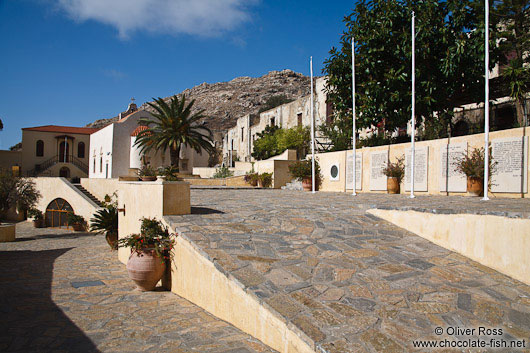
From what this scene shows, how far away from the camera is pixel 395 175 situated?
43.3 ft

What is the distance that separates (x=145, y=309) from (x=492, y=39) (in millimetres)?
15593

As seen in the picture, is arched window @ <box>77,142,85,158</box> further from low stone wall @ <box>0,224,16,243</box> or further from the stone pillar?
the stone pillar

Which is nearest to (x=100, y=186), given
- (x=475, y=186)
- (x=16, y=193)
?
(x=16, y=193)

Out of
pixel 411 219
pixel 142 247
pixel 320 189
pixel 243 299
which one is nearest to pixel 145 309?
pixel 142 247

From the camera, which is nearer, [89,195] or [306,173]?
[306,173]

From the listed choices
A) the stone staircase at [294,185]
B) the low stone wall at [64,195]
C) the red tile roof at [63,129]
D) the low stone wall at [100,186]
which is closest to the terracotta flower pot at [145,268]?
the stone staircase at [294,185]

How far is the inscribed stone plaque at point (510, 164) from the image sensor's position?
9312mm

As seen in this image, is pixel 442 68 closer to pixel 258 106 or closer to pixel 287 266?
pixel 287 266

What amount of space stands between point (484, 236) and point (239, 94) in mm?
83642

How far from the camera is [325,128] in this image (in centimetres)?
2420

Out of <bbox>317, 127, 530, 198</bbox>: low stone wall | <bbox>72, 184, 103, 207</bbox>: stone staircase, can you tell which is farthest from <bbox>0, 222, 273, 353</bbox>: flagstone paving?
<bbox>72, 184, 103, 207</bbox>: stone staircase

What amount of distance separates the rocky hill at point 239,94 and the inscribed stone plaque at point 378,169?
54.9m

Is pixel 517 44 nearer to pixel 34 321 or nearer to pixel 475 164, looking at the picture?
pixel 475 164

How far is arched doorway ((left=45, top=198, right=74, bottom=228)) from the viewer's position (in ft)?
83.9
